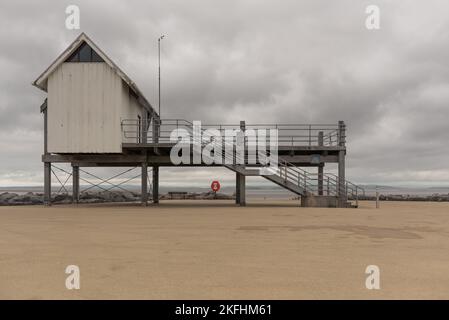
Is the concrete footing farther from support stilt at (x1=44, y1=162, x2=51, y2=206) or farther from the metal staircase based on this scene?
support stilt at (x1=44, y1=162, x2=51, y2=206)

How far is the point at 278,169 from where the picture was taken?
19.4 meters

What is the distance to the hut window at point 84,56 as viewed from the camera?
2006 cm

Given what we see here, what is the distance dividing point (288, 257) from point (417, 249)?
2423 millimetres

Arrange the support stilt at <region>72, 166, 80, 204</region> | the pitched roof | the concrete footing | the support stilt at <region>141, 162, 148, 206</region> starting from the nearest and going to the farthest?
the concrete footing, the pitched roof, the support stilt at <region>141, 162, 148, 206</region>, the support stilt at <region>72, 166, 80, 204</region>

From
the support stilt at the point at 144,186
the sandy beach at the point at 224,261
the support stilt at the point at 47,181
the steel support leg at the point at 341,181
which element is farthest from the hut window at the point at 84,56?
the steel support leg at the point at 341,181

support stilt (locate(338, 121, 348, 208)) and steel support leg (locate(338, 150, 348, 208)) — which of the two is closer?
steel support leg (locate(338, 150, 348, 208))

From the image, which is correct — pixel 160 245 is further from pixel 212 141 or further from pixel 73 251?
pixel 212 141

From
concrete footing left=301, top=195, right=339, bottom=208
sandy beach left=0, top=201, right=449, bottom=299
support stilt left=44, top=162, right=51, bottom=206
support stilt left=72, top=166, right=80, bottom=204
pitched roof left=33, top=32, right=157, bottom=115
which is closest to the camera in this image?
sandy beach left=0, top=201, right=449, bottom=299

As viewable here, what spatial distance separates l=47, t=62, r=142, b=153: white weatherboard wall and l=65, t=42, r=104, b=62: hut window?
206 millimetres

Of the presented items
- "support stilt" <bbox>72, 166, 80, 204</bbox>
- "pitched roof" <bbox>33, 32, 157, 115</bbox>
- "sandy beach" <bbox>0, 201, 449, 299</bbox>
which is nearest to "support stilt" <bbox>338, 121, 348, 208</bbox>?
"sandy beach" <bbox>0, 201, 449, 299</bbox>

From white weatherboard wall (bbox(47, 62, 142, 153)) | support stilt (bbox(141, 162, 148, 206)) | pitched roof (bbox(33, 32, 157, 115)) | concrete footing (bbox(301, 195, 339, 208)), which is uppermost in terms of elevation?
Answer: pitched roof (bbox(33, 32, 157, 115))

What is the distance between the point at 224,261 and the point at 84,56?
1689 cm

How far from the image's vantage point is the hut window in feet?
65.8
